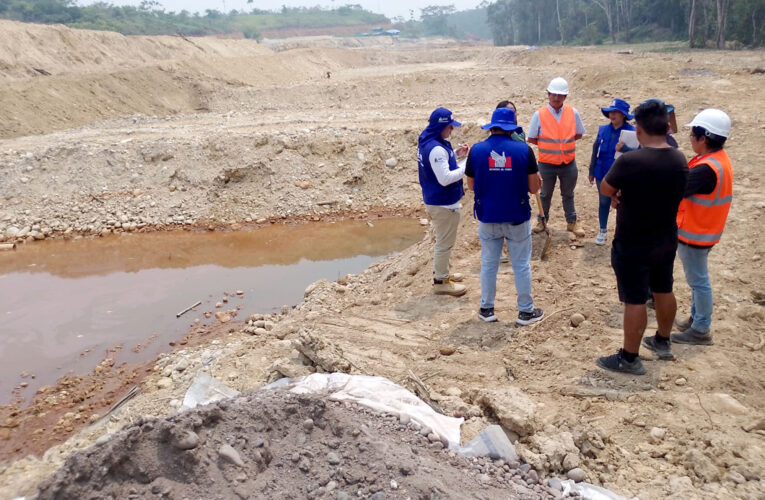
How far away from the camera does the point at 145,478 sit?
2.59 m

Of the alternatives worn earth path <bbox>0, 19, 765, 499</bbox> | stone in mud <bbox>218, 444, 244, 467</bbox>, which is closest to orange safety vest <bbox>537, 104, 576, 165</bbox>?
worn earth path <bbox>0, 19, 765, 499</bbox>

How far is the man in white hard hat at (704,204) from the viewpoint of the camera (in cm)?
373

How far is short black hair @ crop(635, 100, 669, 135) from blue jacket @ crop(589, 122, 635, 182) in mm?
2063

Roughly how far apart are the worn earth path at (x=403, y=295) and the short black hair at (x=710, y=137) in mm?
1456

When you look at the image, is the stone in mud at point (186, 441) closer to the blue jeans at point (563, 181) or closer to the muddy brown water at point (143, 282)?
the muddy brown water at point (143, 282)

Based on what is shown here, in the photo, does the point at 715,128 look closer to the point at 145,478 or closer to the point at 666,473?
the point at 666,473

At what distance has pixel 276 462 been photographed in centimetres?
272

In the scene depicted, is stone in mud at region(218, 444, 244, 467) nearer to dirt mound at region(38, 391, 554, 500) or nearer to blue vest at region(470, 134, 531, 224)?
dirt mound at region(38, 391, 554, 500)

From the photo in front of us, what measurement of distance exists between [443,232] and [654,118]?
2398 millimetres

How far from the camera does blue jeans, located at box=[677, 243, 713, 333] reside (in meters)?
3.94

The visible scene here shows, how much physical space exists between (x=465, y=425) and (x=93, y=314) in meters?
5.90

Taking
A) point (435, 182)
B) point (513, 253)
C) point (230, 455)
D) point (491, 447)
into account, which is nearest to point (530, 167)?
point (513, 253)

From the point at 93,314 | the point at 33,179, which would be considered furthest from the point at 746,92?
the point at 33,179

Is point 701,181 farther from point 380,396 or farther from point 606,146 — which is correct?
point 380,396
